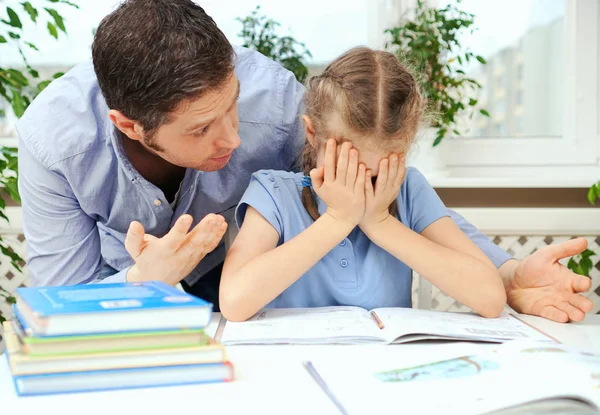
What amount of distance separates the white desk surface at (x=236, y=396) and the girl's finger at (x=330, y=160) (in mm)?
339

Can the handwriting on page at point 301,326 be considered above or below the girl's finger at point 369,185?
below

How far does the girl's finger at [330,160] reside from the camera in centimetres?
115

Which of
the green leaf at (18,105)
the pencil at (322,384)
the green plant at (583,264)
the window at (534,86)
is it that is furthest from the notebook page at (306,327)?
the window at (534,86)

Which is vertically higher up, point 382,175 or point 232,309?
point 382,175

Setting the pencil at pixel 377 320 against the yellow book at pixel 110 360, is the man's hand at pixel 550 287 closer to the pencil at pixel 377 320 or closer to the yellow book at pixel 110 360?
the pencil at pixel 377 320

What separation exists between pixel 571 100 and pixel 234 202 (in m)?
1.52

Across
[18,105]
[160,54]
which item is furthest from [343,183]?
[18,105]

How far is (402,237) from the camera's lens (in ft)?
3.93

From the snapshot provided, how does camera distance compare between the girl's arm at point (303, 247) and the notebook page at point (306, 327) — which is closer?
the notebook page at point (306, 327)

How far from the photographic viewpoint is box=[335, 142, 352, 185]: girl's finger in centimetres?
113

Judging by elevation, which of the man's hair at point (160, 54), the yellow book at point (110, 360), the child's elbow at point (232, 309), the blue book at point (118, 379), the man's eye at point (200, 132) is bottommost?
the child's elbow at point (232, 309)

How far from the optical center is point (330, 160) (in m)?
1.15

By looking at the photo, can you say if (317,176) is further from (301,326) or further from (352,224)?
(301,326)

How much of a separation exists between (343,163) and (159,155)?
0.37 meters
